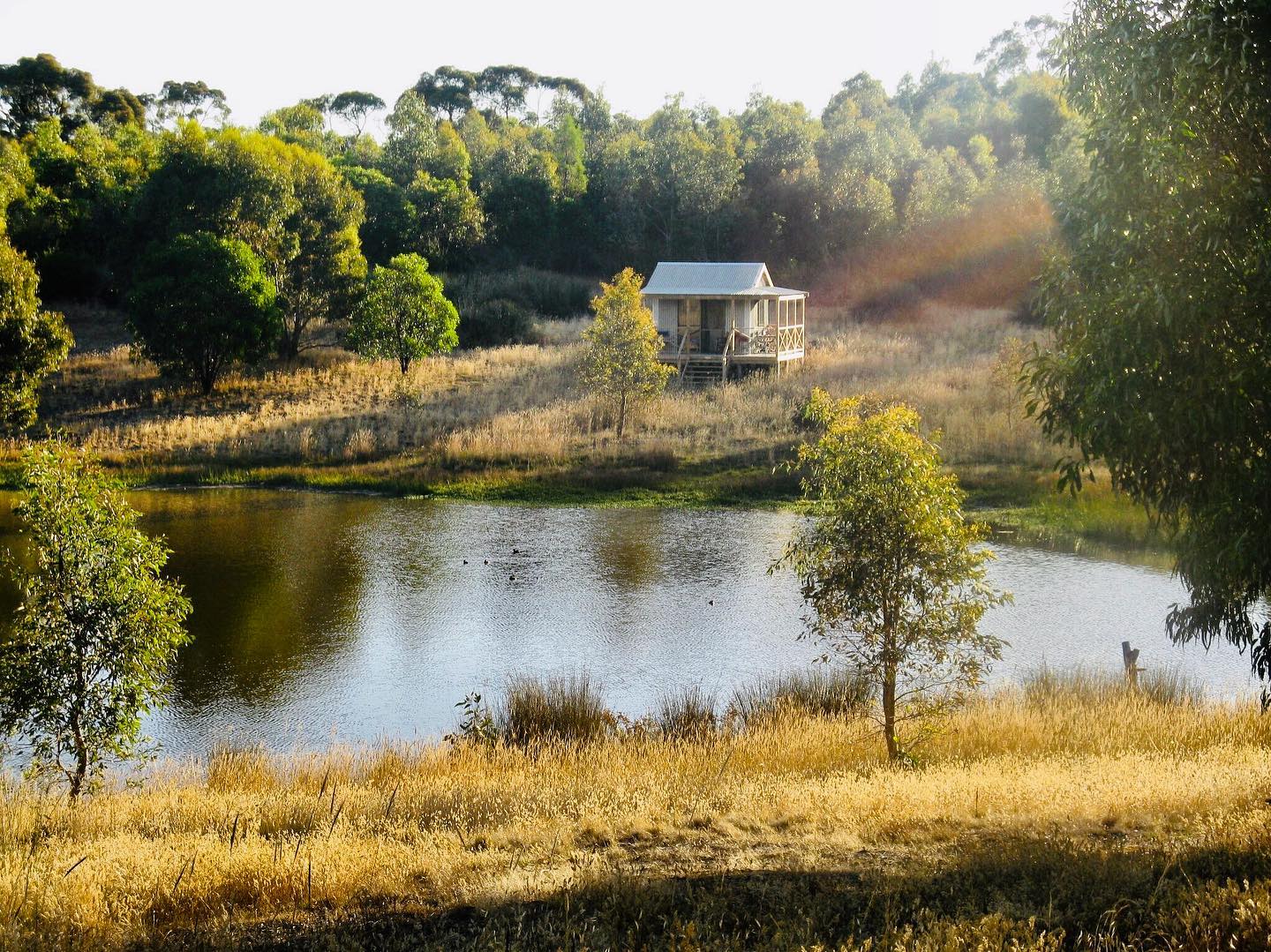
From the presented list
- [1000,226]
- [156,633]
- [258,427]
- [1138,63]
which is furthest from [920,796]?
[1000,226]

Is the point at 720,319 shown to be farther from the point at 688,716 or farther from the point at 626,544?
the point at 688,716

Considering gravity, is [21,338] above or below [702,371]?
above

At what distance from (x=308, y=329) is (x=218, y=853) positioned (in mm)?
49179

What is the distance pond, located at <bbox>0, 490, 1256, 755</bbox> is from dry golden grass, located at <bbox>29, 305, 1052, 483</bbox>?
552cm

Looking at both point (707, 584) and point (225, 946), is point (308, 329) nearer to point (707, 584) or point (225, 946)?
point (707, 584)

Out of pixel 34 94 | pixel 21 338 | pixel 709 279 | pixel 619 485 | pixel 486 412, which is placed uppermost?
pixel 34 94

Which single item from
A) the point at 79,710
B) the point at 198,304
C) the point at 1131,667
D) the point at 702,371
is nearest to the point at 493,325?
the point at 702,371

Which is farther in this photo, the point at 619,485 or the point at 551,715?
the point at 619,485

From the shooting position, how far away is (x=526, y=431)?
36.1m

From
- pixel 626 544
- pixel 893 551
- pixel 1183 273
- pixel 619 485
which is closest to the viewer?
pixel 1183 273

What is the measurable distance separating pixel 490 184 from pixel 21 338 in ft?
151

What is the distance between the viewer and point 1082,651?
1808 cm

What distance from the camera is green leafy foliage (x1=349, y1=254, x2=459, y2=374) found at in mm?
41625

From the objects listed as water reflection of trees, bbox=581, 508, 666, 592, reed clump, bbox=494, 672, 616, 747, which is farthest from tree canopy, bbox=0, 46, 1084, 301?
reed clump, bbox=494, 672, 616, 747
